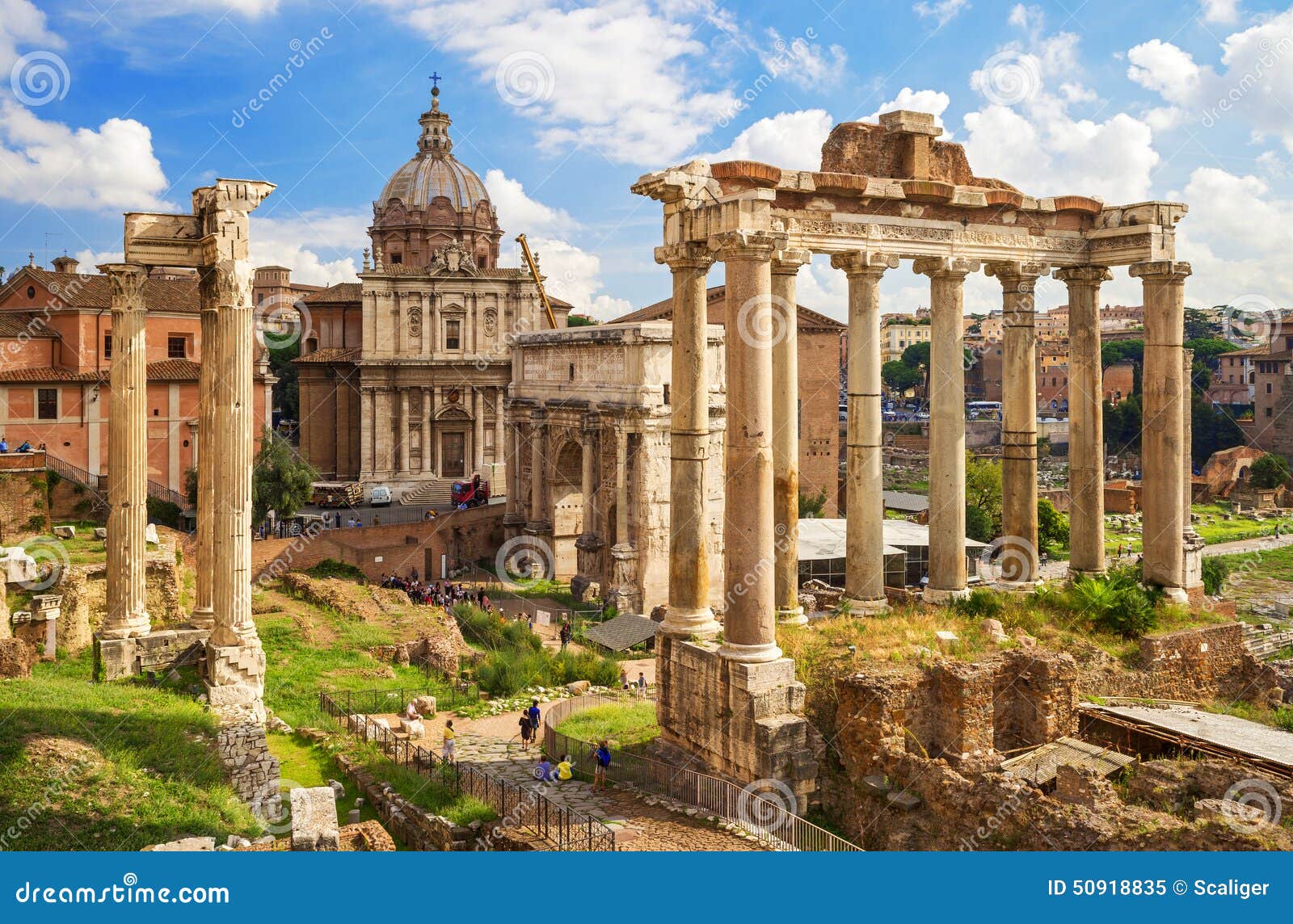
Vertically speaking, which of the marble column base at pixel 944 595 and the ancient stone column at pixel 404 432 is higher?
the ancient stone column at pixel 404 432

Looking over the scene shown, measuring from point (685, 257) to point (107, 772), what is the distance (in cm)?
926

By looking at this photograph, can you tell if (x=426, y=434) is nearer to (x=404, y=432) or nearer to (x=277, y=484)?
(x=404, y=432)

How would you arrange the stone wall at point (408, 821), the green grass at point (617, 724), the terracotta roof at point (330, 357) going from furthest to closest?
the terracotta roof at point (330, 357), the green grass at point (617, 724), the stone wall at point (408, 821)

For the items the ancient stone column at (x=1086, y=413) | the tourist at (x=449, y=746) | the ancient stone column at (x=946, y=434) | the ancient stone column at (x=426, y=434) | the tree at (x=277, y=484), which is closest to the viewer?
the tourist at (x=449, y=746)

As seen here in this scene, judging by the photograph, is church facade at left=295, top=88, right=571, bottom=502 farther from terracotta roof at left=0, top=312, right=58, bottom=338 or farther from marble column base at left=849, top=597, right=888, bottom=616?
marble column base at left=849, top=597, right=888, bottom=616

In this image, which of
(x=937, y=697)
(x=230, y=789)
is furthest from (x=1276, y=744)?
(x=230, y=789)

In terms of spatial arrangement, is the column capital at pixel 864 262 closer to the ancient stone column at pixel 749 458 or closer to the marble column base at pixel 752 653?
the ancient stone column at pixel 749 458

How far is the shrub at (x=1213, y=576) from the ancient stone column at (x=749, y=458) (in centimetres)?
3330

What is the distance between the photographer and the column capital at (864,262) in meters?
17.1

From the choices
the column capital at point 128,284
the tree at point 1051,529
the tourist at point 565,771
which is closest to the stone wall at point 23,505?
the column capital at point 128,284

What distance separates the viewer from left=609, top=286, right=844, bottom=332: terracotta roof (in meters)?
56.7

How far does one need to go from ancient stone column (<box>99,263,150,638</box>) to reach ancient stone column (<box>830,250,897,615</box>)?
426 inches

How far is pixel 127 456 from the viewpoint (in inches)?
700

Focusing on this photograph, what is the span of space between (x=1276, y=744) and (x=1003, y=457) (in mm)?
6937
